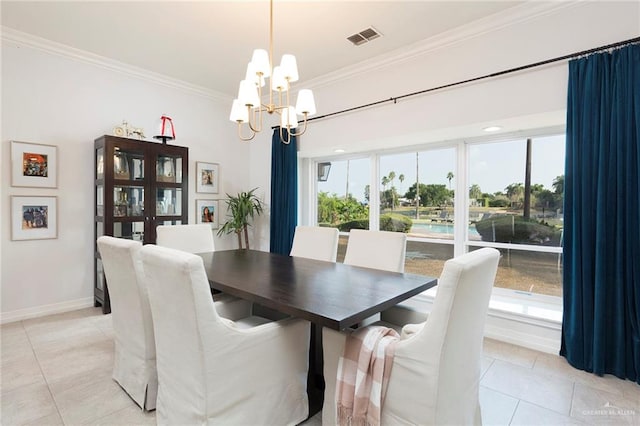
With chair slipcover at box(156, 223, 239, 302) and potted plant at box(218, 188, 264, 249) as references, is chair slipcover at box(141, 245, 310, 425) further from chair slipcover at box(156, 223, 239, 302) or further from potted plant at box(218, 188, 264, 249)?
potted plant at box(218, 188, 264, 249)

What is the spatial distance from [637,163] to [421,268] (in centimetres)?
211

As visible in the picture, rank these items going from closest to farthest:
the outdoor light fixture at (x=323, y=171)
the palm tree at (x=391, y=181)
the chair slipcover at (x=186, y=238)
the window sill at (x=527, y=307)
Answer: the window sill at (x=527, y=307) < the chair slipcover at (x=186, y=238) < the palm tree at (x=391, y=181) < the outdoor light fixture at (x=323, y=171)

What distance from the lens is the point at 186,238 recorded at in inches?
126

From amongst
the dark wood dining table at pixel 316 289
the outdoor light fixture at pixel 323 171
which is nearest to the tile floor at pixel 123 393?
the dark wood dining table at pixel 316 289

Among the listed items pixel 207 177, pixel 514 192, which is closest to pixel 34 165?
pixel 207 177

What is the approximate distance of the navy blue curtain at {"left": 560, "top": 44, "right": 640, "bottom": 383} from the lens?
2164 millimetres

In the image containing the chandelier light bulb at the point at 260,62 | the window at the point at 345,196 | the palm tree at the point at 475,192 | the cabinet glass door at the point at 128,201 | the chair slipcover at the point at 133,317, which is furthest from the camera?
the window at the point at 345,196

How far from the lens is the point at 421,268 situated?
3781 millimetres

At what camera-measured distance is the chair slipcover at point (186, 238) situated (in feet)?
9.93

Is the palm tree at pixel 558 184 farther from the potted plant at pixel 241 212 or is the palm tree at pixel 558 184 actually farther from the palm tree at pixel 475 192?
the potted plant at pixel 241 212

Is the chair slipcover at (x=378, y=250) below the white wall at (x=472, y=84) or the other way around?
below

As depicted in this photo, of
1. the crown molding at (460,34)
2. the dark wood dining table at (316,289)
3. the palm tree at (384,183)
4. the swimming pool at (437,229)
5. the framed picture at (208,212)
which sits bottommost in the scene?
the dark wood dining table at (316,289)

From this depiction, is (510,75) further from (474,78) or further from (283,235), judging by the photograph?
(283,235)

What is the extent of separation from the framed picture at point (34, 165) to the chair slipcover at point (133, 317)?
2004 millimetres
